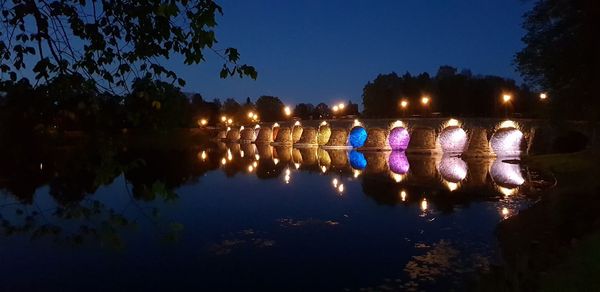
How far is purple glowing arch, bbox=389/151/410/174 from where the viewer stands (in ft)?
133

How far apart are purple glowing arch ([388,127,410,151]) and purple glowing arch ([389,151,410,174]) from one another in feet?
22.4

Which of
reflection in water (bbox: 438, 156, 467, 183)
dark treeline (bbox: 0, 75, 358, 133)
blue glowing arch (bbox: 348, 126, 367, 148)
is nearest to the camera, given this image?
dark treeline (bbox: 0, 75, 358, 133)

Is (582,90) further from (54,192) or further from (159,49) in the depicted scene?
(54,192)

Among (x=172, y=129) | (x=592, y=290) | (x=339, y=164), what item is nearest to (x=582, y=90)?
(x=592, y=290)

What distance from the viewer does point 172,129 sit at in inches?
197

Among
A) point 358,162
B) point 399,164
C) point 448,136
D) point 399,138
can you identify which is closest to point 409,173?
point 399,164

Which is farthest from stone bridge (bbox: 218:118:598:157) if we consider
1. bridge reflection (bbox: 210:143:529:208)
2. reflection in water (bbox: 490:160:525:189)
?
reflection in water (bbox: 490:160:525:189)

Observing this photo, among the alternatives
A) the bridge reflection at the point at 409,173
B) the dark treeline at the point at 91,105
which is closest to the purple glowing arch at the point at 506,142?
the bridge reflection at the point at 409,173

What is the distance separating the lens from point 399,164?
4494 centimetres

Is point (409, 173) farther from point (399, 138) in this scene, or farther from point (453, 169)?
point (399, 138)

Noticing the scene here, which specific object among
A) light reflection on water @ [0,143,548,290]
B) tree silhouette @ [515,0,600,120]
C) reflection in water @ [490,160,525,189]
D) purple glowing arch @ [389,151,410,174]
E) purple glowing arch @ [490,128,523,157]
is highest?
tree silhouette @ [515,0,600,120]

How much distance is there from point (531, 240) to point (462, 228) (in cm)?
338

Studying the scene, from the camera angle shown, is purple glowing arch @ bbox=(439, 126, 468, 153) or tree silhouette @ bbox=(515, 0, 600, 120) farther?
purple glowing arch @ bbox=(439, 126, 468, 153)

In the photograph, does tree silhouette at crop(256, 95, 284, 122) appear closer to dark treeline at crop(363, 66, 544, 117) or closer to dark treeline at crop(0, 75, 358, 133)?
dark treeline at crop(363, 66, 544, 117)
